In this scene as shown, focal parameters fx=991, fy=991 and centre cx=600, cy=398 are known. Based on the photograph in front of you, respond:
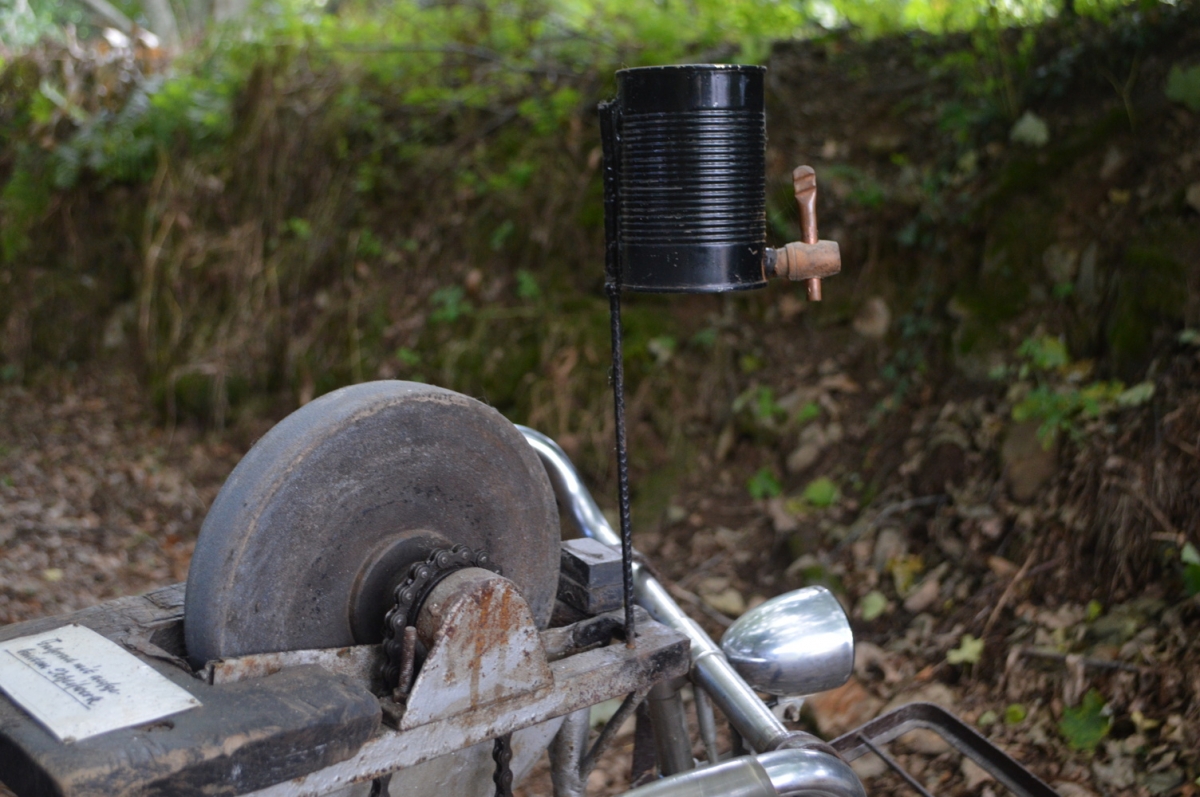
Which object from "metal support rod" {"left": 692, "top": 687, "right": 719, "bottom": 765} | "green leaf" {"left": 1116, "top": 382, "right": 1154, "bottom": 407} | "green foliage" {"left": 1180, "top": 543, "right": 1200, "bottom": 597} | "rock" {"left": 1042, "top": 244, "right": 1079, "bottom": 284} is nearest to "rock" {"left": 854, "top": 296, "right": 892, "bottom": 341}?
"rock" {"left": 1042, "top": 244, "right": 1079, "bottom": 284}

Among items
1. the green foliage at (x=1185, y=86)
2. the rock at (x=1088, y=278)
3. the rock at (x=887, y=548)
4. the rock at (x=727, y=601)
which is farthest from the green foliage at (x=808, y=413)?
the green foliage at (x=1185, y=86)

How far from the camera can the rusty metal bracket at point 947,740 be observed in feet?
6.77

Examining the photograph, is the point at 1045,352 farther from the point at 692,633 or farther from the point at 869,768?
the point at 692,633

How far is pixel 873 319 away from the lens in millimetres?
4746


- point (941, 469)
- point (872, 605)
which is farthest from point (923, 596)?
point (941, 469)

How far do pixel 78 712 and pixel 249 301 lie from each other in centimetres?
529

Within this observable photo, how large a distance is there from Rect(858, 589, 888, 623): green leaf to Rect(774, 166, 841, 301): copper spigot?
222 cm

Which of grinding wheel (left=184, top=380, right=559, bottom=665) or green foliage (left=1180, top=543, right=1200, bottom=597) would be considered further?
green foliage (left=1180, top=543, right=1200, bottom=597)

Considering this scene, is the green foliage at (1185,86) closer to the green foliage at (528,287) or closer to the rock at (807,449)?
the rock at (807,449)

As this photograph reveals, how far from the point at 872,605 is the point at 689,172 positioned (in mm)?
2482

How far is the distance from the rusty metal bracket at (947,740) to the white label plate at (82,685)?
1.45 metres

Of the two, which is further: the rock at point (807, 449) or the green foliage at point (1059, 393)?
the rock at point (807, 449)

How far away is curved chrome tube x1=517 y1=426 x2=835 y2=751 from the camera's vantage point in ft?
5.91

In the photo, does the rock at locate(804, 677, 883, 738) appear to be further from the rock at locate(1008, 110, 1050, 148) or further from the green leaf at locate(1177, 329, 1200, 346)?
the rock at locate(1008, 110, 1050, 148)
